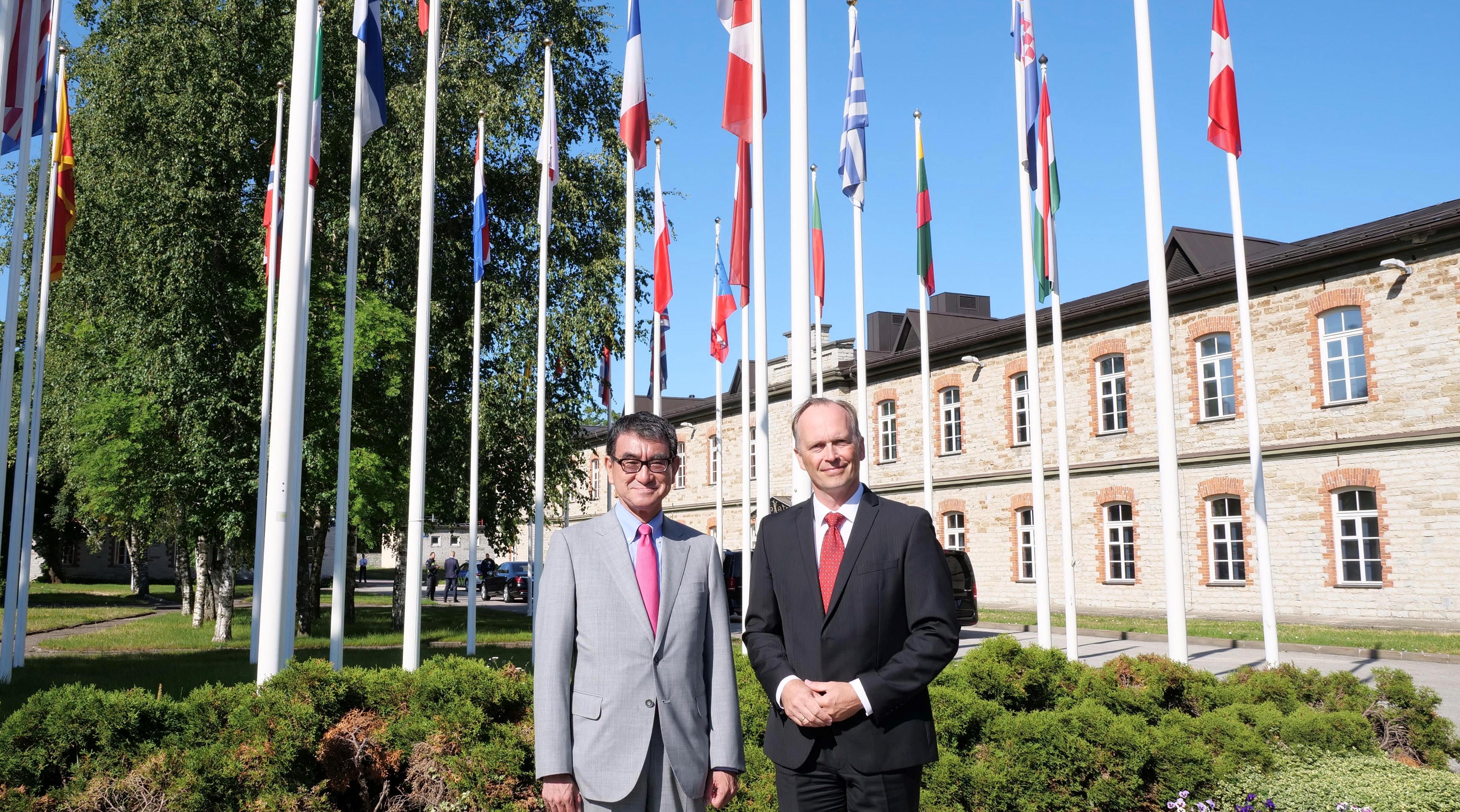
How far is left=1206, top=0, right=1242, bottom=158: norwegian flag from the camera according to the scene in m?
11.9

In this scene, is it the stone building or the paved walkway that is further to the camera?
the stone building

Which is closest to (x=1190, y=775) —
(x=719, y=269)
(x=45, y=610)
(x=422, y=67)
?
(x=719, y=269)

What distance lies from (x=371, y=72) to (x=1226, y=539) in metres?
22.2

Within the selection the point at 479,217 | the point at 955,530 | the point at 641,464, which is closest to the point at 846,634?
the point at 641,464

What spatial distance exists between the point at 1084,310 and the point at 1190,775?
79.0 feet

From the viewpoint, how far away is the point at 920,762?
340 cm

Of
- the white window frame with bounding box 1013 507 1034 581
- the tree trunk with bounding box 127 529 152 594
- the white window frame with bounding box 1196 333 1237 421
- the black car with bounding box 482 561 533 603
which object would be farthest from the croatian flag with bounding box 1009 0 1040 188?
the tree trunk with bounding box 127 529 152 594

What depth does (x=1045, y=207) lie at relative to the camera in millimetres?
12852

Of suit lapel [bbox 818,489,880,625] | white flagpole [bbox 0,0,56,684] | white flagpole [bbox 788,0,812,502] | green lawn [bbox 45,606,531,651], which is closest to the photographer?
suit lapel [bbox 818,489,880,625]

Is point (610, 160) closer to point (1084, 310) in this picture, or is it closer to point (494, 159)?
point (494, 159)

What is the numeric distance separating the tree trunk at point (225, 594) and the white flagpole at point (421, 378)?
11.7m

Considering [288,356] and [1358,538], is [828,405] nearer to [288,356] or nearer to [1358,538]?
[288,356]

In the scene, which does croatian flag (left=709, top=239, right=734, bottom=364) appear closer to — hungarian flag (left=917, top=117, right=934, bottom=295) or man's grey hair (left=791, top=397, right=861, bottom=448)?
hungarian flag (left=917, top=117, right=934, bottom=295)

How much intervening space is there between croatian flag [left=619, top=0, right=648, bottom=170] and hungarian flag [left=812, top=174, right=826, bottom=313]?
163 inches
